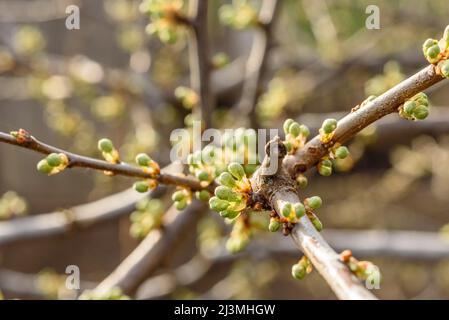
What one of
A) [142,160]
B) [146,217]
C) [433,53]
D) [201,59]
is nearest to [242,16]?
[201,59]

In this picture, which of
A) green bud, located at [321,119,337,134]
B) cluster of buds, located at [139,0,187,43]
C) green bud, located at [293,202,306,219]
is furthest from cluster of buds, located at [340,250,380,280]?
cluster of buds, located at [139,0,187,43]

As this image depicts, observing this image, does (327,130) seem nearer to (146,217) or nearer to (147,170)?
(147,170)

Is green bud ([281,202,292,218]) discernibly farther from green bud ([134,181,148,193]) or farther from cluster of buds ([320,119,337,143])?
green bud ([134,181,148,193])

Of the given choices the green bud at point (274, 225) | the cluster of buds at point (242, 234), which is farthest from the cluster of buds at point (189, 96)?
the green bud at point (274, 225)

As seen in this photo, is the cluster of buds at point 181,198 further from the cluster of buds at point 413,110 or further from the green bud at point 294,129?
the cluster of buds at point 413,110

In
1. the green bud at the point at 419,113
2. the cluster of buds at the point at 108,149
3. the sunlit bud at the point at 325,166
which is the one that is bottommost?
the sunlit bud at the point at 325,166

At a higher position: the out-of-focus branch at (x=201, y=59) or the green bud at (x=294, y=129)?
the out-of-focus branch at (x=201, y=59)

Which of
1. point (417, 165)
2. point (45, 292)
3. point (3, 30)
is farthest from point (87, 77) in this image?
point (417, 165)
